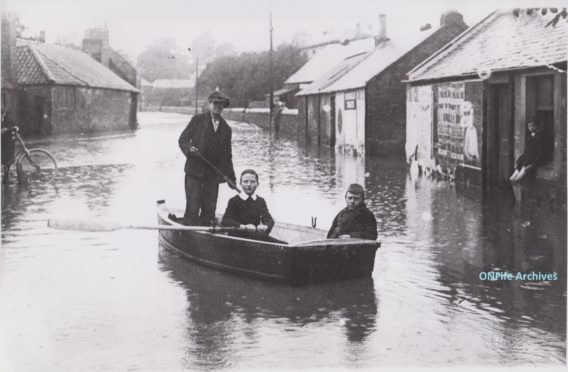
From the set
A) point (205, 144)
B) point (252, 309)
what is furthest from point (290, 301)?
point (205, 144)

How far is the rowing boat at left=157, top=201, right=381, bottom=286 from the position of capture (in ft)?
28.2

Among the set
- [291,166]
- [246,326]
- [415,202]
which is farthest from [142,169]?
[246,326]

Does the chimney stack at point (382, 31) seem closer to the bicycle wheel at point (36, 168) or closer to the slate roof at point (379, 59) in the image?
the slate roof at point (379, 59)

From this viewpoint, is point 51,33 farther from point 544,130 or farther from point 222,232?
point 544,130

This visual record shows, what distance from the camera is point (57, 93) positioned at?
4256 centimetres

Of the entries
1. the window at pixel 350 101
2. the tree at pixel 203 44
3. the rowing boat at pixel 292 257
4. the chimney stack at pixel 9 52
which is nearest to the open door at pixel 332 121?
the window at pixel 350 101

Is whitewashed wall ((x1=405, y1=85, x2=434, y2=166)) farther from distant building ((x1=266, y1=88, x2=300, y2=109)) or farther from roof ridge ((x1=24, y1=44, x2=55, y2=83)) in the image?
distant building ((x1=266, y1=88, x2=300, y2=109))

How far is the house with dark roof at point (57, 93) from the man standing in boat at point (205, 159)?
28.5 metres

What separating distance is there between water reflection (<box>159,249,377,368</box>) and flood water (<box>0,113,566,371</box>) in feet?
0.07

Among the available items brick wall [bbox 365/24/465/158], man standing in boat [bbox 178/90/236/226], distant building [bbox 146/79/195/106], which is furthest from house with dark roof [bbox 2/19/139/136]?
man standing in boat [bbox 178/90/236/226]

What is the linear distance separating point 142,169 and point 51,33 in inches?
522

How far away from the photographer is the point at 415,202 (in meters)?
16.2

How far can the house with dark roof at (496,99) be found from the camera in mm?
15016

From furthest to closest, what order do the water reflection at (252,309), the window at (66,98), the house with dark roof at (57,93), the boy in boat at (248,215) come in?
1. the window at (66,98)
2. the house with dark roof at (57,93)
3. the boy in boat at (248,215)
4. the water reflection at (252,309)
